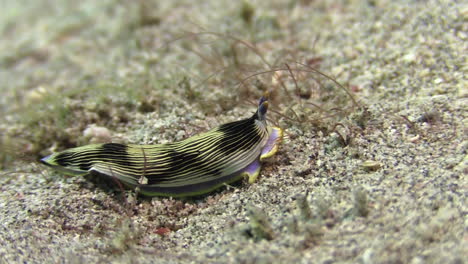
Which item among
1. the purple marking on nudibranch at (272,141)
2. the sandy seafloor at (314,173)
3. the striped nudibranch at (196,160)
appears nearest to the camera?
the sandy seafloor at (314,173)

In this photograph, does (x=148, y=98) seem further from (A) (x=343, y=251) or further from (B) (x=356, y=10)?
(B) (x=356, y=10)

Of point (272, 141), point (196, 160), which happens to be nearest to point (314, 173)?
point (272, 141)

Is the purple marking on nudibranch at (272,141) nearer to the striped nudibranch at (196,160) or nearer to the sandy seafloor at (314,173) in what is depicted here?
the striped nudibranch at (196,160)

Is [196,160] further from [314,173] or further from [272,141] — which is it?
[314,173]

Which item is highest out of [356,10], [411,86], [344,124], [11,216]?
[356,10]

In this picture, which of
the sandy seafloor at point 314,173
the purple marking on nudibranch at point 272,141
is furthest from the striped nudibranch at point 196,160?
the sandy seafloor at point 314,173

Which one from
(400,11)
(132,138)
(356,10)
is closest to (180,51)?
(132,138)

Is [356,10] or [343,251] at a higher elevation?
[356,10]
